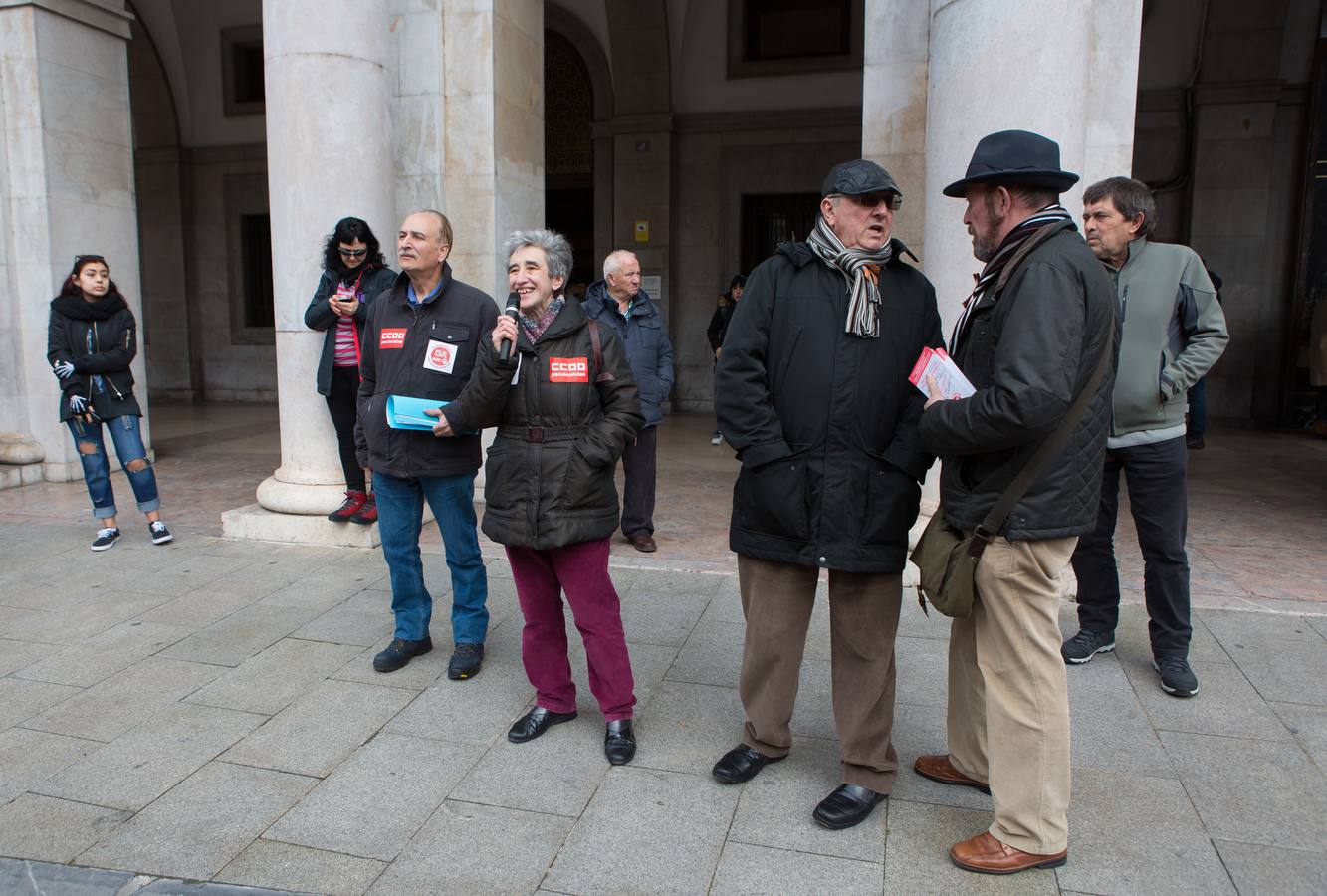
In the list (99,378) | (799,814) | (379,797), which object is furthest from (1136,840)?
(99,378)

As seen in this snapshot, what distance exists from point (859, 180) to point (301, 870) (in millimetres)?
2542

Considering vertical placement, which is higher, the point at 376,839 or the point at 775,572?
the point at 775,572

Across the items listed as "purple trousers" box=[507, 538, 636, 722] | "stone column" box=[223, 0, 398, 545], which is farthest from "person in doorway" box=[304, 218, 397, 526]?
"purple trousers" box=[507, 538, 636, 722]

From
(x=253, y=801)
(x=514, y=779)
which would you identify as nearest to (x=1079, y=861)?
(x=514, y=779)

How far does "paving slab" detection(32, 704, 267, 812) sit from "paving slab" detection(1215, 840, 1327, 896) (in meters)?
3.25

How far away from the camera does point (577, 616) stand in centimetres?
344

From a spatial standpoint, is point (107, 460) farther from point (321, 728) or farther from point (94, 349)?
point (321, 728)

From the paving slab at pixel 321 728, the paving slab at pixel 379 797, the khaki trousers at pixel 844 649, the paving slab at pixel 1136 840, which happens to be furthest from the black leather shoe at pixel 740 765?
the paving slab at pixel 321 728

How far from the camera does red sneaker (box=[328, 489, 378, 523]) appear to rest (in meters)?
6.06

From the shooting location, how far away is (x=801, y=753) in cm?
337

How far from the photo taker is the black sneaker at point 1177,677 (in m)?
3.83

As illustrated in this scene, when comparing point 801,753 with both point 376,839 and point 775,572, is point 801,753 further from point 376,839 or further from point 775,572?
point 376,839

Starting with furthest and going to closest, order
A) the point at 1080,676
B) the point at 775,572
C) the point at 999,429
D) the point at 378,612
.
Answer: the point at 378,612, the point at 1080,676, the point at 775,572, the point at 999,429

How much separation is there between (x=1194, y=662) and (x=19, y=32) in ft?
30.8
